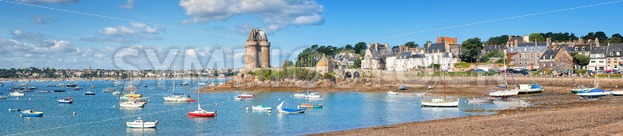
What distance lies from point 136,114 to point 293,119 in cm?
1357

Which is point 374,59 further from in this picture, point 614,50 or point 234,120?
point 234,120

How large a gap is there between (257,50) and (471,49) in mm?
35130

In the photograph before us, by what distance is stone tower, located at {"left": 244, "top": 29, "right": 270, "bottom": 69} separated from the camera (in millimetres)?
101500

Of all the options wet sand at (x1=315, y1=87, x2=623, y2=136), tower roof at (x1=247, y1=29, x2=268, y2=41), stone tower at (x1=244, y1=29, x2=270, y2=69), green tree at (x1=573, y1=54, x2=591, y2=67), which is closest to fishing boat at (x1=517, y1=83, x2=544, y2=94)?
green tree at (x1=573, y1=54, x2=591, y2=67)

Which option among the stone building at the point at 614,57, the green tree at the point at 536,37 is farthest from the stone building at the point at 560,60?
the green tree at the point at 536,37

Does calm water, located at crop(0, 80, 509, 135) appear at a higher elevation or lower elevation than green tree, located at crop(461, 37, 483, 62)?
lower

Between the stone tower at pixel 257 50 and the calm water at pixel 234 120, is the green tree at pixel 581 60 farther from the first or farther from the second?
the stone tower at pixel 257 50

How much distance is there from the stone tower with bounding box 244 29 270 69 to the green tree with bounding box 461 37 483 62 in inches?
1266

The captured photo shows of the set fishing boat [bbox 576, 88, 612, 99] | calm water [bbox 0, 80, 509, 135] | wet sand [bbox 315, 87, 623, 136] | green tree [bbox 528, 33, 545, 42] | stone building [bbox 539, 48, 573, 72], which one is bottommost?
calm water [bbox 0, 80, 509, 135]

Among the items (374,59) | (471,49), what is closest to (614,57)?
(471,49)

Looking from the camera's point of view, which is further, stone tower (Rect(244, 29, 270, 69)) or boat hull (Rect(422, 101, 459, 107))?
stone tower (Rect(244, 29, 270, 69))

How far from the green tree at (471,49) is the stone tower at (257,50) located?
32166 millimetres

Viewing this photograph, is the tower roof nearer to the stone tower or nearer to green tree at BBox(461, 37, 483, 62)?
the stone tower

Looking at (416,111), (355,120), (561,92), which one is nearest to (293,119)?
(355,120)
